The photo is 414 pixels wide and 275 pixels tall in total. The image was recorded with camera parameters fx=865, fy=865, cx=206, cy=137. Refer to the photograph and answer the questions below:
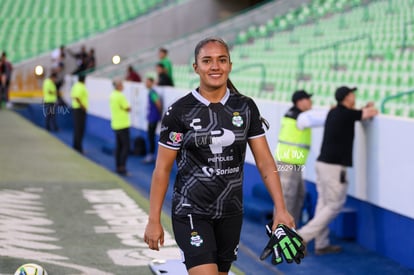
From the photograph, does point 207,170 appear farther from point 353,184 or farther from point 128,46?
point 128,46

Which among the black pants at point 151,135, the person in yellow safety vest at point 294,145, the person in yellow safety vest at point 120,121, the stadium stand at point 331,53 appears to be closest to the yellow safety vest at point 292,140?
the person in yellow safety vest at point 294,145

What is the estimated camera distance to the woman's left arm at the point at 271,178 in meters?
4.86

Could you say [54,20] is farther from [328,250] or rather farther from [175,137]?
[175,137]

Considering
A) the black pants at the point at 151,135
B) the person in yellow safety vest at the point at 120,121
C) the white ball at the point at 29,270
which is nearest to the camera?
the white ball at the point at 29,270

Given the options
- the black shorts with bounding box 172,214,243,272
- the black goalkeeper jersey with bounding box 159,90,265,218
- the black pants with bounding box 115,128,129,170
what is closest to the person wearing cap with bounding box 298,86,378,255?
the black shorts with bounding box 172,214,243,272

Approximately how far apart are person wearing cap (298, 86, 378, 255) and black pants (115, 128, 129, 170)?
7.70 meters

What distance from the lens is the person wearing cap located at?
9.07 meters

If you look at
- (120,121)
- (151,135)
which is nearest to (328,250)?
(120,121)

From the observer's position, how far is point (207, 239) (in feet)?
16.0

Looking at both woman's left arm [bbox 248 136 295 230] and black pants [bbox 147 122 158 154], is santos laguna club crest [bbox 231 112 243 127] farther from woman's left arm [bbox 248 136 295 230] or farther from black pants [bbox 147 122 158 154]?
black pants [bbox 147 122 158 154]

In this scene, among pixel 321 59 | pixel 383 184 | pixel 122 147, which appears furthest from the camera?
pixel 321 59

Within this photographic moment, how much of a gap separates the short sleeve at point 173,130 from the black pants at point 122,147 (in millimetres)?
11612

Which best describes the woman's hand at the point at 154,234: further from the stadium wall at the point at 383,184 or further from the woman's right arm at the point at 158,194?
the stadium wall at the point at 383,184

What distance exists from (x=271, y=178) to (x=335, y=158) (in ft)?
14.0
